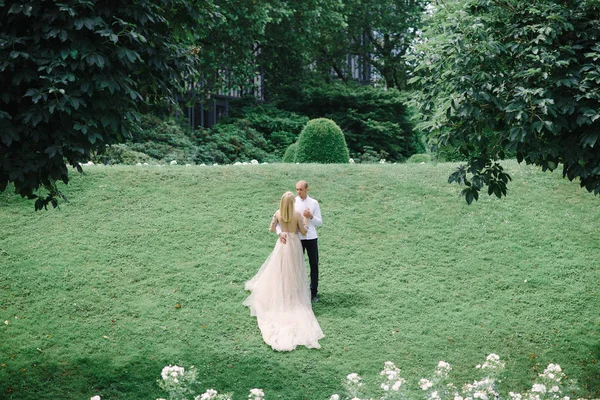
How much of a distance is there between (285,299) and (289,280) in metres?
0.30

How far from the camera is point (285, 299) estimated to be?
10688mm

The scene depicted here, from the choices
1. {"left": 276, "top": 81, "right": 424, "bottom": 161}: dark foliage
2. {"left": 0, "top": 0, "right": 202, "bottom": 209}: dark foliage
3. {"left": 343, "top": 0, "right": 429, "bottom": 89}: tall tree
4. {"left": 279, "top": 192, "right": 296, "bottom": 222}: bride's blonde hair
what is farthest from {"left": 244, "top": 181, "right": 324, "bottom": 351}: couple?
{"left": 343, "top": 0, "right": 429, "bottom": 89}: tall tree

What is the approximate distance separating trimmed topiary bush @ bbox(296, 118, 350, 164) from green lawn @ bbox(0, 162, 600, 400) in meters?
1.46

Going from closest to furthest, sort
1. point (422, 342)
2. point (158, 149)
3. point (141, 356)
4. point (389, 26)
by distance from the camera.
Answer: point (141, 356)
point (422, 342)
point (158, 149)
point (389, 26)

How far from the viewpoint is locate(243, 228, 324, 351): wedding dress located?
10.2 meters

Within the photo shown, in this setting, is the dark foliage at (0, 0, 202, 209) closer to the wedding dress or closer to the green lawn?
the green lawn

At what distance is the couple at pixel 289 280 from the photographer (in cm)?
1036

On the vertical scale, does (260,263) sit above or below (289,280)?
below

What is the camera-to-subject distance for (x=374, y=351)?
33.0 feet

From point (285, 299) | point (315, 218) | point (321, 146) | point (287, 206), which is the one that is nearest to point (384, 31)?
point (321, 146)

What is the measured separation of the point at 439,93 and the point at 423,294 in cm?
435

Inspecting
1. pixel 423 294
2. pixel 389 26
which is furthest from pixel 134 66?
pixel 389 26

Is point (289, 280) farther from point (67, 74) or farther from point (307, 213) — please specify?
point (67, 74)

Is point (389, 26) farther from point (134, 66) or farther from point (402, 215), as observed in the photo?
point (134, 66)
